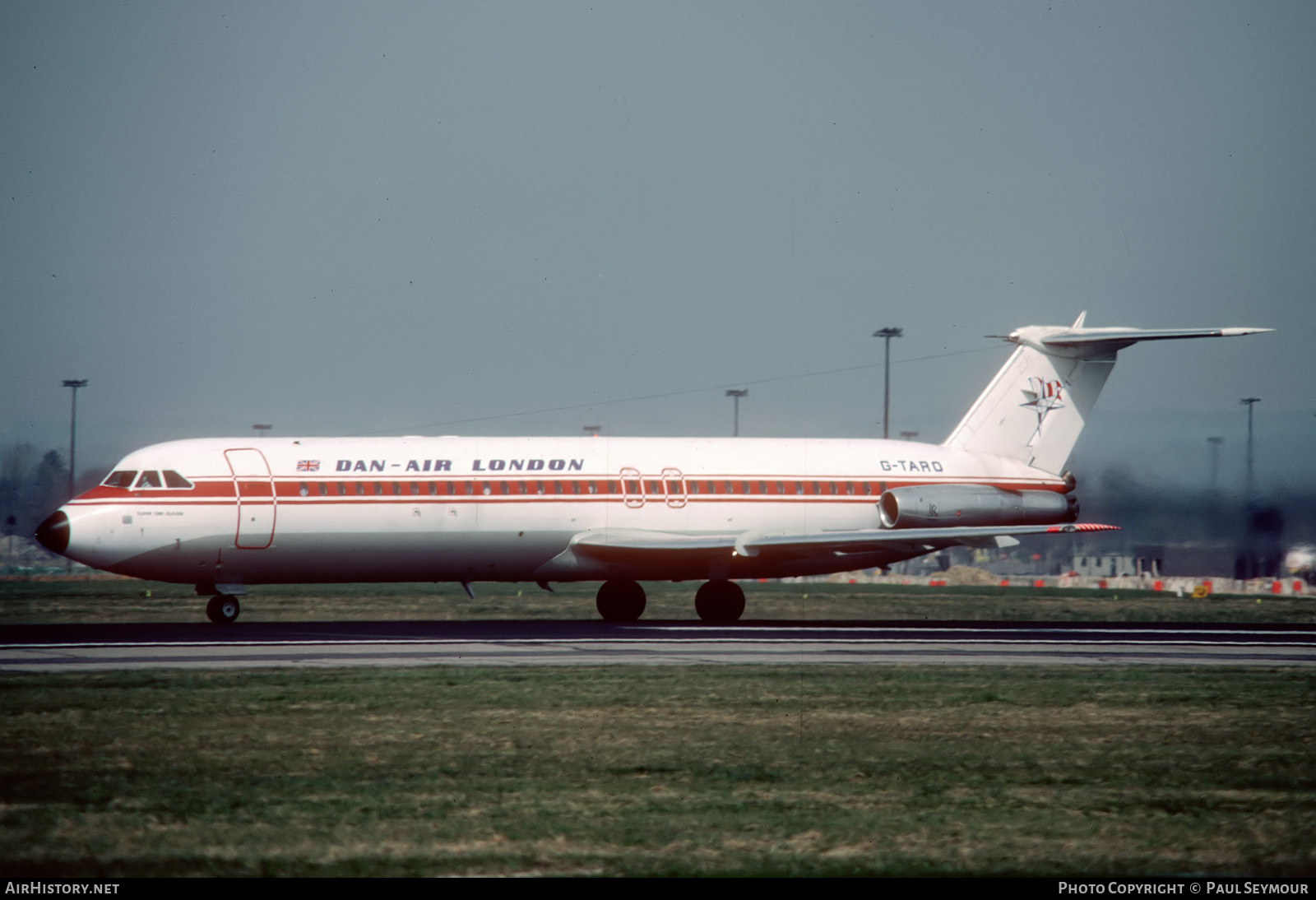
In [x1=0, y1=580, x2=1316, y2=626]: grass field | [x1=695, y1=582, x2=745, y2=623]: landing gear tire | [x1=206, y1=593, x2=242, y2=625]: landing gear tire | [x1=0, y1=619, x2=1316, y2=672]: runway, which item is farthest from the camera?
[x1=0, y1=580, x2=1316, y2=626]: grass field

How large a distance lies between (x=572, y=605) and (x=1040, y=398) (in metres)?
14.9

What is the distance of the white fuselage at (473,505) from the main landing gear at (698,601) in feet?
2.00

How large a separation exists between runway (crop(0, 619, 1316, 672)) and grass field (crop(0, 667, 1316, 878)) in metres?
2.78

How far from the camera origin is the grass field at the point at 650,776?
356 inches

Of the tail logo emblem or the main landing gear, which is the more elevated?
the tail logo emblem

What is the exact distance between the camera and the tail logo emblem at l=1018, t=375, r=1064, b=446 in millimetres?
37406

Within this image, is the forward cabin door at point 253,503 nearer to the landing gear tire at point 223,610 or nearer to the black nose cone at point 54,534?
the landing gear tire at point 223,610

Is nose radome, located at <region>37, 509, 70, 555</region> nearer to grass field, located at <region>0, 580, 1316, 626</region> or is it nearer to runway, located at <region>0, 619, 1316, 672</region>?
runway, located at <region>0, 619, 1316, 672</region>

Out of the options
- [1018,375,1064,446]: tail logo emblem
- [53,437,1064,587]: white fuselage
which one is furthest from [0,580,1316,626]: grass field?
[1018,375,1064,446]: tail logo emblem

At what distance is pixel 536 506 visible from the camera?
107 ft

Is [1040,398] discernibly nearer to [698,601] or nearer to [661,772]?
[698,601]

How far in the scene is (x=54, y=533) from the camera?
29.9 meters

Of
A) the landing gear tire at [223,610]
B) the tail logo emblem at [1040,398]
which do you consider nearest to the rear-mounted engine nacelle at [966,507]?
the tail logo emblem at [1040,398]

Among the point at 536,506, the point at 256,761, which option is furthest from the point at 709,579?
the point at 256,761
